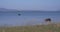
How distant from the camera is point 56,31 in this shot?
435 centimetres

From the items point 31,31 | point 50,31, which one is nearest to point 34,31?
point 31,31

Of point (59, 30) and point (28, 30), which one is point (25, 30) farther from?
point (59, 30)

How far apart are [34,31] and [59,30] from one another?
71cm

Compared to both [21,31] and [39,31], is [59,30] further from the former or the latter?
[21,31]

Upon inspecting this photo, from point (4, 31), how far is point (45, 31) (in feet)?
3.52

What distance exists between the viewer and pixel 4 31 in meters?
4.32

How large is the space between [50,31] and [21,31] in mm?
755

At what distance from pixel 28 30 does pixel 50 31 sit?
1.92ft

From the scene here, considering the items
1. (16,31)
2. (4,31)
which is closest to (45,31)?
(16,31)

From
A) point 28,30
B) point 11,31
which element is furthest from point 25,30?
A: point 11,31

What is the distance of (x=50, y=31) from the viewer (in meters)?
4.29

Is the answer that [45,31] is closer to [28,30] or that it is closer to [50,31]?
[50,31]

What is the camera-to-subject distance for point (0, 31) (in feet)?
14.3

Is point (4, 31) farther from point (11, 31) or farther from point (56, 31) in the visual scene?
point (56, 31)
